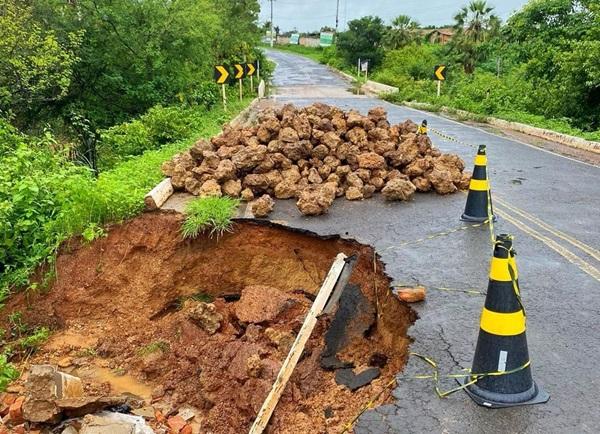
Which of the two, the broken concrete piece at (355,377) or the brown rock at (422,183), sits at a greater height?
the brown rock at (422,183)

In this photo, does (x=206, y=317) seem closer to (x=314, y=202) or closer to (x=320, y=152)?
(x=314, y=202)

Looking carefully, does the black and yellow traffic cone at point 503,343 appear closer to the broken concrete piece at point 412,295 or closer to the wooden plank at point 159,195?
the broken concrete piece at point 412,295

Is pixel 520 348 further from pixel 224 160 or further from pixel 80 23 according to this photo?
pixel 80 23

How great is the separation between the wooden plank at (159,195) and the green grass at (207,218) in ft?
1.58

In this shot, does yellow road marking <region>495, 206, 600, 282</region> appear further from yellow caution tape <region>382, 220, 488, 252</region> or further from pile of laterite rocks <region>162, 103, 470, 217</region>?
pile of laterite rocks <region>162, 103, 470, 217</region>

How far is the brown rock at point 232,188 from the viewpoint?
7.82 metres

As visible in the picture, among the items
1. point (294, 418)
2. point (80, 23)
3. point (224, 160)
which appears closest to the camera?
point (294, 418)

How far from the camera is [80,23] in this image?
52.5ft

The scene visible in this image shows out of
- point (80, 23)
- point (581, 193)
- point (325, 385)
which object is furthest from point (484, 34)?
point (325, 385)

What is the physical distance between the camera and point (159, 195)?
7469 millimetres

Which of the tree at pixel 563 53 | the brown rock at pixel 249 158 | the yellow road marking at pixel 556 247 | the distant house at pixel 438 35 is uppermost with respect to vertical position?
the distant house at pixel 438 35

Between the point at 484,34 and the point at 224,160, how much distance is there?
35.5 meters

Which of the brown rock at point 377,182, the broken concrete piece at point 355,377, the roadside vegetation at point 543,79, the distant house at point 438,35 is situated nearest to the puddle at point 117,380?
the broken concrete piece at point 355,377

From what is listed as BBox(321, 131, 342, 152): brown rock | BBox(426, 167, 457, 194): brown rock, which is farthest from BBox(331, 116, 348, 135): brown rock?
BBox(426, 167, 457, 194): brown rock
